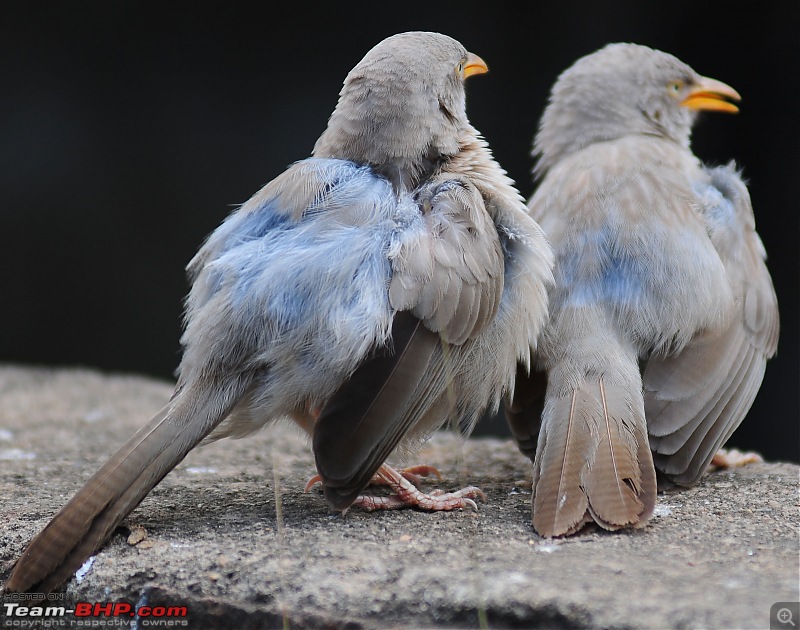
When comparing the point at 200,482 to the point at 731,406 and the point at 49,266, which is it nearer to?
the point at 731,406

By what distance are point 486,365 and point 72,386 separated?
373cm

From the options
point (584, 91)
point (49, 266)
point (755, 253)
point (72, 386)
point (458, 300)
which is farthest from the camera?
point (49, 266)

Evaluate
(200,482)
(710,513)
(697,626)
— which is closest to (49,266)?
(200,482)

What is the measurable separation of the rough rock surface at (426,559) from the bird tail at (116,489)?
4.3 inches

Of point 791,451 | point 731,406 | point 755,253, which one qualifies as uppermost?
point 755,253

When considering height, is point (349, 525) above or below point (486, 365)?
below

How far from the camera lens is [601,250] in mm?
3686

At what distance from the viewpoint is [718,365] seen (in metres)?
3.64

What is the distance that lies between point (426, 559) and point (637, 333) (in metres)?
1.32

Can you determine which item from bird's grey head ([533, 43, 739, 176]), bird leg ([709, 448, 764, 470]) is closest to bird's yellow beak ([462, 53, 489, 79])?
bird's grey head ([533, 43, 739, 176])

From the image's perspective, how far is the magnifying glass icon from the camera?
2.26 metres

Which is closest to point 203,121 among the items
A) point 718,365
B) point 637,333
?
point 637,333
